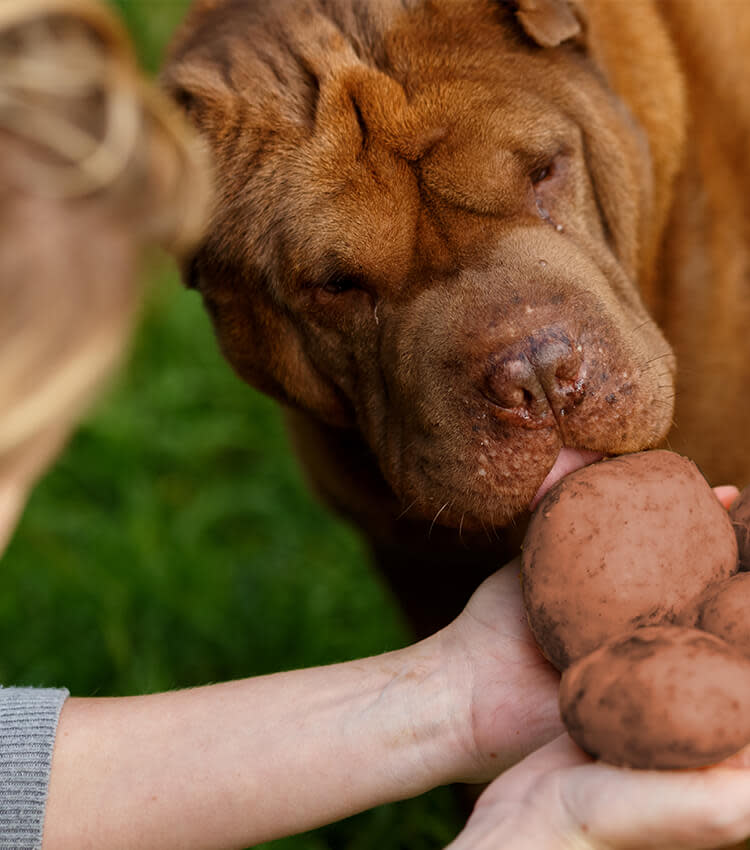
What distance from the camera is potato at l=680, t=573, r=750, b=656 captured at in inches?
66.2

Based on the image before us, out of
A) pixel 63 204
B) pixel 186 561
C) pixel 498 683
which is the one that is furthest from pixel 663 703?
pixel 186 561

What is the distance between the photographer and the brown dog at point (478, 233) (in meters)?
2.04

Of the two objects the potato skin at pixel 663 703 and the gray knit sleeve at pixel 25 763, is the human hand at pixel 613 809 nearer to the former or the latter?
the potato skin at pixel 663 703

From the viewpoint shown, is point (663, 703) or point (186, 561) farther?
point (186, 561)

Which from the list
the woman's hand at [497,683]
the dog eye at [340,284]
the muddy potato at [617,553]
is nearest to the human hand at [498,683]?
the woman's hand at [497,683]

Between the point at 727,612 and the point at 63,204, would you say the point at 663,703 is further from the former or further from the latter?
the point at 63,204

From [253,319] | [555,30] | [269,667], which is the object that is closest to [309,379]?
[253,319]

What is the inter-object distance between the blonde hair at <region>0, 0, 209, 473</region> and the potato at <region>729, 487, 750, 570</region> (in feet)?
3.54

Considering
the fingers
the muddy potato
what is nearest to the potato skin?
the muddy potato

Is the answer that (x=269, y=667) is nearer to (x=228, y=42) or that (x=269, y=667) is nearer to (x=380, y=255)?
(x=380, y=255)

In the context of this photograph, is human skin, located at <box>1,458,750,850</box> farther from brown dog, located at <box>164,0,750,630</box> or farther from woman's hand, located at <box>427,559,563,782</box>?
brown dog, located at <box>164,0,750,630</box>

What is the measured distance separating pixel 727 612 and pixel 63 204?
3.67 ft

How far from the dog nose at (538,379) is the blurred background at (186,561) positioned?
106 centimetres

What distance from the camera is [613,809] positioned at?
153 cm
